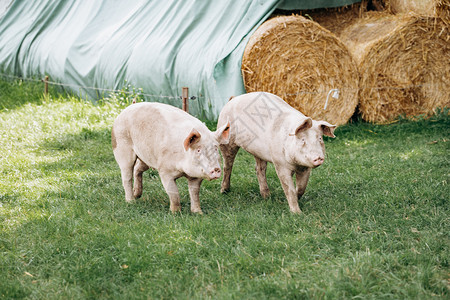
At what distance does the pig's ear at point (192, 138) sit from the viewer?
4.87 meters

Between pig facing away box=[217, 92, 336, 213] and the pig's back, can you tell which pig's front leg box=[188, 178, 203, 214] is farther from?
pig facing away box=[217, 92, 336, 213]

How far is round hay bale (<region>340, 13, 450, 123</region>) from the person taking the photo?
29.6 ft

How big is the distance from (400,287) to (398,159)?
3.83 m

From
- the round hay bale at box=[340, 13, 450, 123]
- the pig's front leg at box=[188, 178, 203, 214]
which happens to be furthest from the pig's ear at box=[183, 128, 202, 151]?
the round hay bale at box=[340, 13, 450, 123]

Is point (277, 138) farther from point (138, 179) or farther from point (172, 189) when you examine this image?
point (138, 179)

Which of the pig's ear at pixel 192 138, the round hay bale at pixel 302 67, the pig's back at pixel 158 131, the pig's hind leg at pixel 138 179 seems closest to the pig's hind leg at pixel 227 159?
the pig's back at pixel 158 131

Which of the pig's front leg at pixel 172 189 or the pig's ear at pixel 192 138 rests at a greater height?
the pig's ear at pixel 192 138

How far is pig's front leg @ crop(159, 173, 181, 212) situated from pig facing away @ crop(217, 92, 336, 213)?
94 cm

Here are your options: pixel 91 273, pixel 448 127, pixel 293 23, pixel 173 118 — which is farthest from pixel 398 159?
pixel 91 273

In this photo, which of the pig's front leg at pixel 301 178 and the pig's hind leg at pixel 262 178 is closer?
the pig's front leg at pixel 301 178

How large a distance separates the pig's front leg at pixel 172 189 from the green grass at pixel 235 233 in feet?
Result: 0.36

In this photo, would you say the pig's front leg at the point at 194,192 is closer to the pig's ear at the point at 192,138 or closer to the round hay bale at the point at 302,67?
the pig's ear at the point at 192,138

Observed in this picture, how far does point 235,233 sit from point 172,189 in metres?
0.94

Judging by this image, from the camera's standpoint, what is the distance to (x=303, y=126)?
16.5 ft
